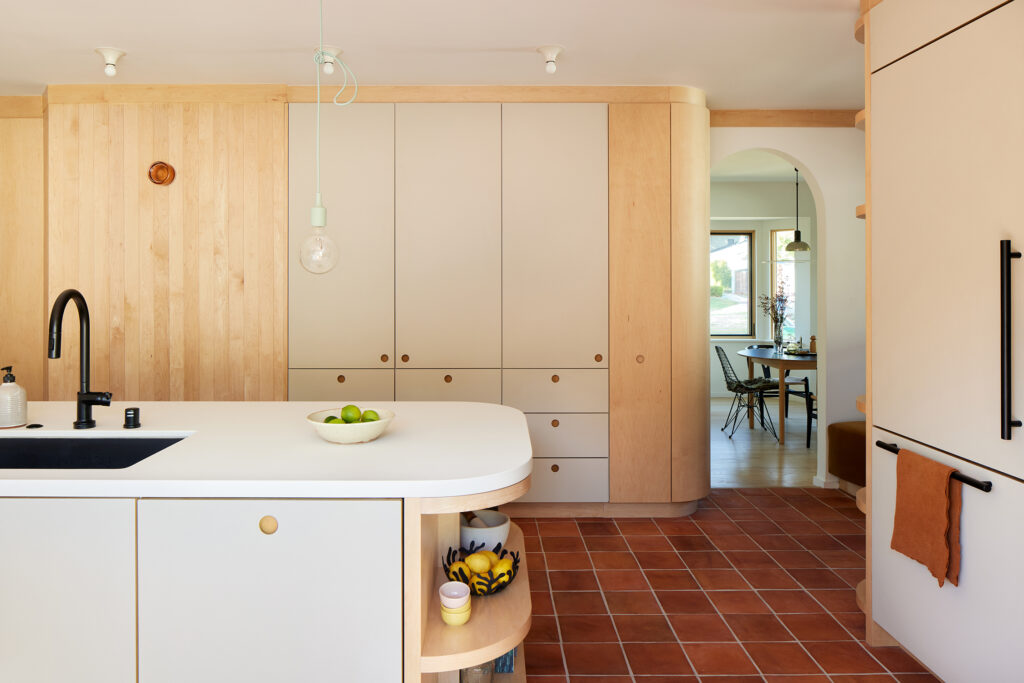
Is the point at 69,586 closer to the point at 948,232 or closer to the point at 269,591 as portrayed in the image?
the point at 269,591

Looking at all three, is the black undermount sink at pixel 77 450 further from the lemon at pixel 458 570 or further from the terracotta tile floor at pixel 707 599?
the terracotta tile floor at pixel 707 599

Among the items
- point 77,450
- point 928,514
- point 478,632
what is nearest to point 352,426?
point 478,632

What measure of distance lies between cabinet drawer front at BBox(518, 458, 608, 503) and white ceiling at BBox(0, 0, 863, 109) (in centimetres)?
210

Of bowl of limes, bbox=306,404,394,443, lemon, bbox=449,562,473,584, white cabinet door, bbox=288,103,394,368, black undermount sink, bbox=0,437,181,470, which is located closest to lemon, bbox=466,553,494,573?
lemon, bbox=449,562,473,584

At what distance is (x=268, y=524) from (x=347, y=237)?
8.04ft

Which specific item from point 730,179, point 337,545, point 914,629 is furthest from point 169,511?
point 730,179

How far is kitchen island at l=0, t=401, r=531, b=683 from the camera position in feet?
4.94

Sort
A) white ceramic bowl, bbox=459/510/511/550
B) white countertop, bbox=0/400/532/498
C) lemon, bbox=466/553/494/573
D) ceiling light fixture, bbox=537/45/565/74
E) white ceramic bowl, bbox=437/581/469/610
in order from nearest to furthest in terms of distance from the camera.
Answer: white countertop, bbox=0/400/532/498 → white ceramic bowl, bbox=437/581/469/610 → lemon, bbox=466/553/494/573 → white ceramic bowl, bbox=459/510/511/550 → ceiling light fixture, bbox=537/45/565/74

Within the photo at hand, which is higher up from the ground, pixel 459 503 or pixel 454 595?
pixel 459 503

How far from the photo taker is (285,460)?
65.6 inches

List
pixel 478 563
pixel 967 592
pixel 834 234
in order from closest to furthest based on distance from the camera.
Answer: pixel 478 563, pixel 967 592, pixel 834 234

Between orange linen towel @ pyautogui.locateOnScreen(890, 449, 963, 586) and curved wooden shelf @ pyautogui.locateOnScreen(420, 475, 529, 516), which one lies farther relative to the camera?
orange linen towel @ pyautogui.locateOnScreen(890, 449, 963, 586)

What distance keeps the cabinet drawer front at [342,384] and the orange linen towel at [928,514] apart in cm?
250

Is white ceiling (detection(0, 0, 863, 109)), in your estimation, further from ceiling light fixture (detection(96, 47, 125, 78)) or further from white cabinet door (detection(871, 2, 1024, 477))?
white cabinet door (detection(871, 2, 1024, 477))
